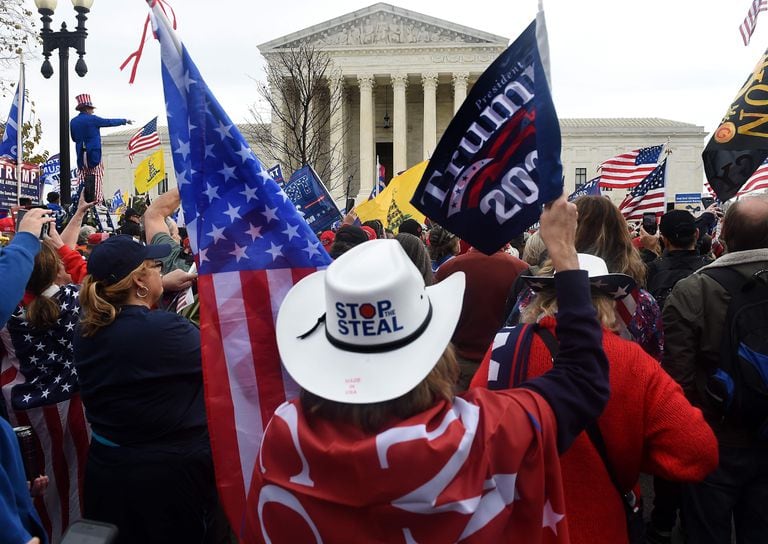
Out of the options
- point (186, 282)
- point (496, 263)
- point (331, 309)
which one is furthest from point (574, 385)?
point (496, 263)

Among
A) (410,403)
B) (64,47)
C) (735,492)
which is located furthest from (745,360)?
(64,47)

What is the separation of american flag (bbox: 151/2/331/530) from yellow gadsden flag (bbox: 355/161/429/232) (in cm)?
704

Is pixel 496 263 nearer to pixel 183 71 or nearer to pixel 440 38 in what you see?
pixel 183 71

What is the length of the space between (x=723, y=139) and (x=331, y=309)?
340 cm

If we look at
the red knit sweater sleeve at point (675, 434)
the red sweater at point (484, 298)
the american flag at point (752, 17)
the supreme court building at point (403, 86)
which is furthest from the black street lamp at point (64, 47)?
the supreme court building at point (403, 86)

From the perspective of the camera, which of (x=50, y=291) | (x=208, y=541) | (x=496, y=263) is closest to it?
(x=208, y=541)

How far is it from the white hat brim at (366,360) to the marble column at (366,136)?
4801 centimetres

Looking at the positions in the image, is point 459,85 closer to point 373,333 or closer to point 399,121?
point 399,121

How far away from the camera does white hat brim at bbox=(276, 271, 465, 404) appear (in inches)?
54.4

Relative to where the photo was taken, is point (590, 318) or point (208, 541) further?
point (208, 541)

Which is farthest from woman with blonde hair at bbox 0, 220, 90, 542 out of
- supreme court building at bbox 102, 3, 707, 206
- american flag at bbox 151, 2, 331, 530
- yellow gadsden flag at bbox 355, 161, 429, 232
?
supreme court building at bbox 102, 3, 707, 206

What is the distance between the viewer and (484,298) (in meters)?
4.38

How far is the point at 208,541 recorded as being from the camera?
9.52 feet

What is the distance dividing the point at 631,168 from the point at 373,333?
466 inches
